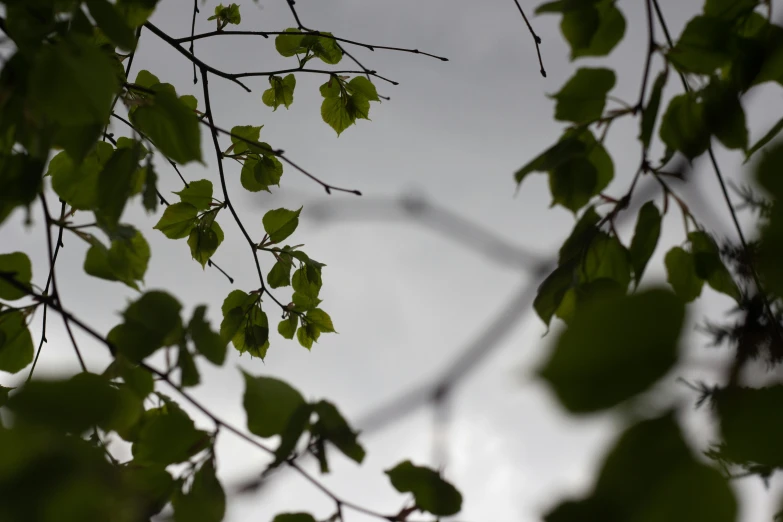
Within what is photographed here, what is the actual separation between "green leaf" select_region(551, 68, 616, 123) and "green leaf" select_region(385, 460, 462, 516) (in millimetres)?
520

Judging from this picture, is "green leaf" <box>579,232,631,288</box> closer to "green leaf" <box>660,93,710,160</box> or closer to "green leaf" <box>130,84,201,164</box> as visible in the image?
"green leaf" <box>660,93,710,160</box>

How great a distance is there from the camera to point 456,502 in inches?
26.5

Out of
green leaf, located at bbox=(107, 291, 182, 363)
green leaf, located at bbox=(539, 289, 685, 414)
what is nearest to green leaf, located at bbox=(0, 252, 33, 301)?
green leaf, located at bbox=(107, 291, 182, 363)

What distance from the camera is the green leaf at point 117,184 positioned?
825 mm

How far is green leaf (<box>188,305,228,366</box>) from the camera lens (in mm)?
703

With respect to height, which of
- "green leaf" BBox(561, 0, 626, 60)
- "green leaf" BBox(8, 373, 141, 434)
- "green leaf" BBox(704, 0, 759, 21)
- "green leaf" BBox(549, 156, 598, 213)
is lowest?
"green leaf" BBox(8, 373, 141, 434)

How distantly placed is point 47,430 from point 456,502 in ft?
1.46

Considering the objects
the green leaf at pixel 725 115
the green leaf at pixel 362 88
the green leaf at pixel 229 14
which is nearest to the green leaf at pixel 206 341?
the green leaf at pixel 725 115

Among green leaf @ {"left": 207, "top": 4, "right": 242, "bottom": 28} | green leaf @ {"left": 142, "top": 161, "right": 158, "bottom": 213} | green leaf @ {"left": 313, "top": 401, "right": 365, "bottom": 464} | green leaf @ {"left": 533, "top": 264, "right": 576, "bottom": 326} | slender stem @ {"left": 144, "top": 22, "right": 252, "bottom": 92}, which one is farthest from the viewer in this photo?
green leaf @ {"left": 207, "top": 4, "right": 242, "bottom": 28}

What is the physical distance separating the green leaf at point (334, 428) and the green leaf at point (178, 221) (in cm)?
103

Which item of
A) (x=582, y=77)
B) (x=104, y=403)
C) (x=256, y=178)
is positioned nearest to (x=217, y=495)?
(x=104, y=403)

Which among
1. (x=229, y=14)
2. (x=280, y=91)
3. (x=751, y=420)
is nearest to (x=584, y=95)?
(x=751, y=420)

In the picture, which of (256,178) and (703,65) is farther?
(256,178)

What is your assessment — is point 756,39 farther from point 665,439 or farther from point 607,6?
point 665,439
